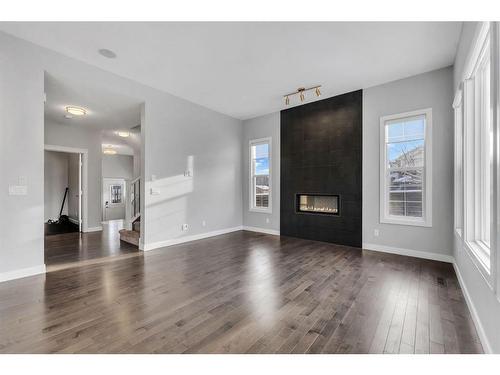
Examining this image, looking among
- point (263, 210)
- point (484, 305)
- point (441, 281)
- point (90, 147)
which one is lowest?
point (441, 281)

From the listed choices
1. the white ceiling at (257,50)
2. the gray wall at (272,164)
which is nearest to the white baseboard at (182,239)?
the gray wall at (272,164)

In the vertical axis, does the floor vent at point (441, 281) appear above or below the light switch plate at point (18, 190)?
below

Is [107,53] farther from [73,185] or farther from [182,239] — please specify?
[73,185]

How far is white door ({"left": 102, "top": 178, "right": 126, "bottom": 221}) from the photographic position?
382 inches

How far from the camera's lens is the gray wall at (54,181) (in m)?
7.43

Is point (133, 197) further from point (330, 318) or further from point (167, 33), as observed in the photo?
point (330, 318)

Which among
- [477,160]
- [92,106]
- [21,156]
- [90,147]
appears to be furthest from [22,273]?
[477,160]

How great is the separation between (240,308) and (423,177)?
143 inches

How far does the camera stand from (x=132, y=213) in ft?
17.4

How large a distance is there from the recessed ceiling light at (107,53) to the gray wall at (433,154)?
428cm

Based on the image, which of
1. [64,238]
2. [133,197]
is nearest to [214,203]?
[133,197]

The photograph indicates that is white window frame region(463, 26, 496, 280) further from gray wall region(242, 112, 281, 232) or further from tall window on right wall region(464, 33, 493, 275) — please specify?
gray wall region(242, 112, 281, 232)

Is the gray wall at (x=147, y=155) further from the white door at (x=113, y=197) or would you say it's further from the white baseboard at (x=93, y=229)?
the white door at (x=113, y=197)
